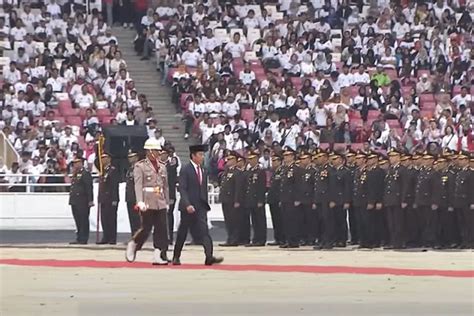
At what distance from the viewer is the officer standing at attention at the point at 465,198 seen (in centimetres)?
2711

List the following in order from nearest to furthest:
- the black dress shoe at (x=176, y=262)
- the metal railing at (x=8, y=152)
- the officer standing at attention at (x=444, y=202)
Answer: the black dress shoe at (x=176, y=262) → the officer standing at attention at (x=444, y=202) → the metal railing at (x=8, y=152)

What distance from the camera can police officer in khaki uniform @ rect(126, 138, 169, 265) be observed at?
2306 centimetres

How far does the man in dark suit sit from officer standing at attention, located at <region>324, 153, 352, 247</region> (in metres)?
5.25

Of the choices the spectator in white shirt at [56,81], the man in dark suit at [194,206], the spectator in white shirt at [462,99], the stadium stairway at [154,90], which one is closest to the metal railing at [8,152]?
the spectator in white shirt at [56,81]

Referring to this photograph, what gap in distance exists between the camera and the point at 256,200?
29078mm

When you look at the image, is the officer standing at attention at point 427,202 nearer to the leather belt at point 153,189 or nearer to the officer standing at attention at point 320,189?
the officer standing at attention at point 320,189

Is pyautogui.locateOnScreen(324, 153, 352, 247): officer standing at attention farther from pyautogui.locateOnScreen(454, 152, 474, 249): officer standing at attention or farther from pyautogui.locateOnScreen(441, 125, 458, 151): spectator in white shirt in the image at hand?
pyautogui.locateOnScreen(441, 125, 458, 151): spectator in white shirt

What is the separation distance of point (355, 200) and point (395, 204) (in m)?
0.72

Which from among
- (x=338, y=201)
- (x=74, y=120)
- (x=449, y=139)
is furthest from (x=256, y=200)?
(x=449, y=139)

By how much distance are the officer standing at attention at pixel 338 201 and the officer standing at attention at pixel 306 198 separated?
0.44 m

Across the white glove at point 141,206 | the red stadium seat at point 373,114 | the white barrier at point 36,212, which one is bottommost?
the white barrier at point 36,212

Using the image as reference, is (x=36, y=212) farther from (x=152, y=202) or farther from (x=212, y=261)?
(x=212, y=261)

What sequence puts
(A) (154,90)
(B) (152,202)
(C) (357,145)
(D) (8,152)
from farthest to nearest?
(A) (154,90) < (C) (357,145) < (D) (8,152) < (B) (152,202)

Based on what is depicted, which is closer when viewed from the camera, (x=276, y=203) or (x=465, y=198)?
(x=465, y=198)
